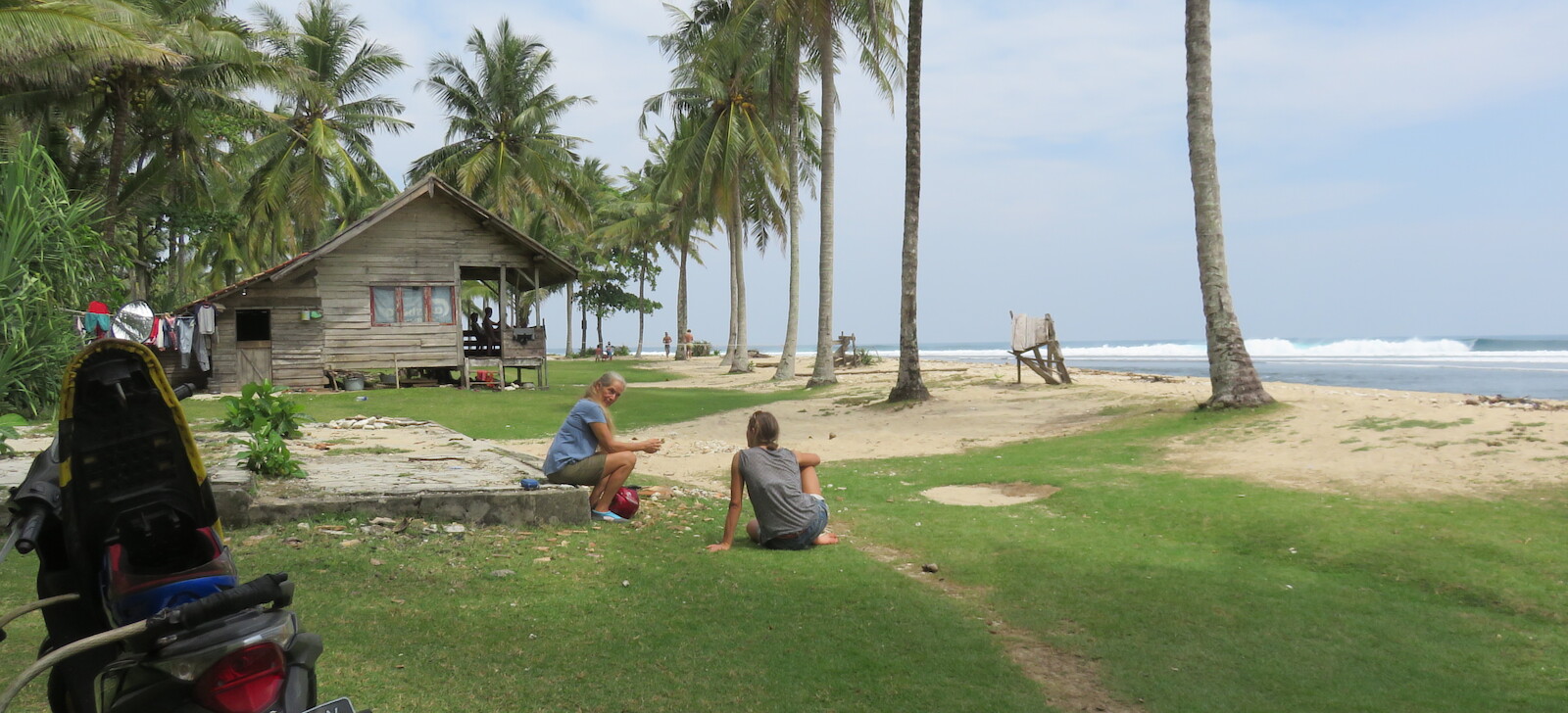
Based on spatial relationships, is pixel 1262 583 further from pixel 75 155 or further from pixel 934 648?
pixel 75 155

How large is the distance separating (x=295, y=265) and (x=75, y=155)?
14490 millimetres

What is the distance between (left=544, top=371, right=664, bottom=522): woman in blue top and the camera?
8.19m

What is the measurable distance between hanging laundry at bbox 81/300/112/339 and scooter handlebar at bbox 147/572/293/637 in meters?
14.1

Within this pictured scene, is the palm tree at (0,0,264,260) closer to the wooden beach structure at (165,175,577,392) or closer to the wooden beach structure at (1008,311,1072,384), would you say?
the wooden beach structure at (165,175,577,392)

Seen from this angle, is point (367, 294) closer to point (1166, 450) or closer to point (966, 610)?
point (1166, 450)

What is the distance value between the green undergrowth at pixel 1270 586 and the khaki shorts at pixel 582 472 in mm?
2271

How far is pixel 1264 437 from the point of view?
12000 millimetres

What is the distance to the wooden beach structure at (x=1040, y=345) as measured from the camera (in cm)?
2323

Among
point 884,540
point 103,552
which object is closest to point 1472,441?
point 884,540

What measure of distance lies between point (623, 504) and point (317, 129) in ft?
89.5

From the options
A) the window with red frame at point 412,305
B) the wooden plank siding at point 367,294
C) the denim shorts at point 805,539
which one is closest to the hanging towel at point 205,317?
the wooden plank siding at point 367,294

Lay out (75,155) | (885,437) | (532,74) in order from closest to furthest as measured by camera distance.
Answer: (885,437) → (75,155) → (532,74)

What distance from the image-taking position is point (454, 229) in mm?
26172

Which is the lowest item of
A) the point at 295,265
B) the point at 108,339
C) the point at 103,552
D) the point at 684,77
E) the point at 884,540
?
the point at 884,540
